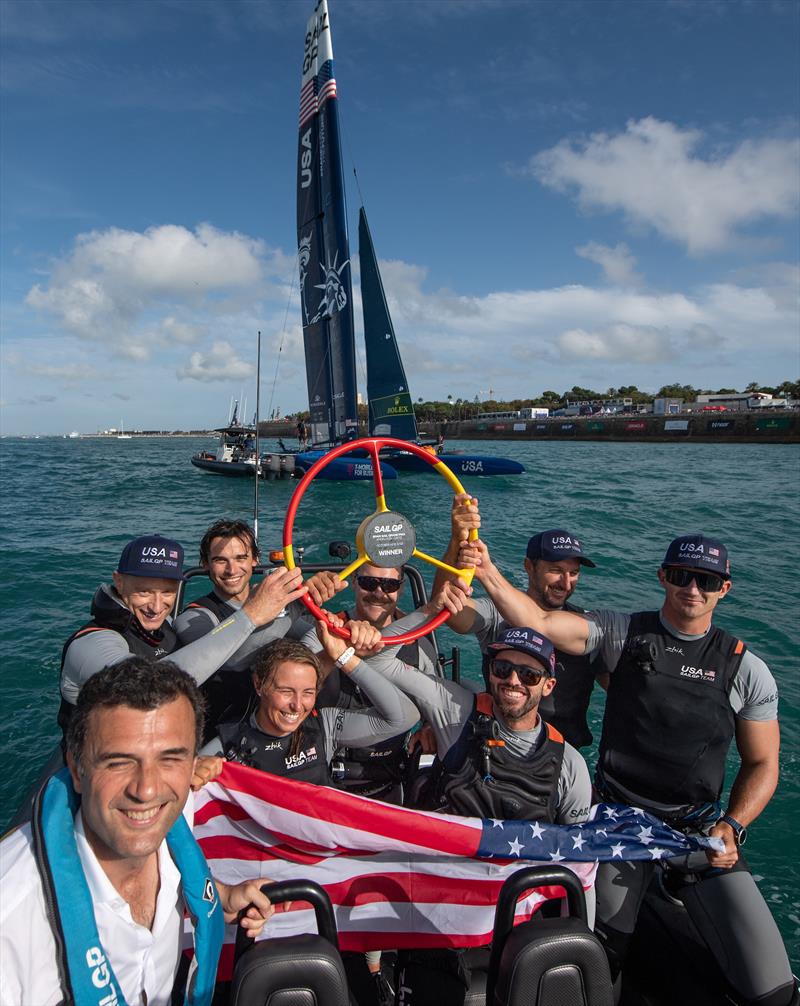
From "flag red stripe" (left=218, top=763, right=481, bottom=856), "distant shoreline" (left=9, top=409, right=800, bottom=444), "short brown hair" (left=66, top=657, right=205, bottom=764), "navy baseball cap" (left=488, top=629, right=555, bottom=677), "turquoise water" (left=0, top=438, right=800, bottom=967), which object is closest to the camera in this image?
"short brown hair" (left=66, top=657, right=205, bottom=764)

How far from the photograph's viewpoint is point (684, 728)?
8.73 ft

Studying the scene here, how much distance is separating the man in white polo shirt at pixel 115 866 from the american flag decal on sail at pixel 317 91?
29235 millimetres

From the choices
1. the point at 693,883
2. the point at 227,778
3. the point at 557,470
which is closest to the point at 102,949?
the point at 227,778

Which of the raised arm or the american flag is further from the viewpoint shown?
the raised arm

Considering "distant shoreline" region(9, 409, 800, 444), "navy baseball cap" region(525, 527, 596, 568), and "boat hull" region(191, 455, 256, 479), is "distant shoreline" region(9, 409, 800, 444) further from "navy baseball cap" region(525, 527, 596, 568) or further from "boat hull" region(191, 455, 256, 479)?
"navy baseball cap" region(525, 527, 596, 568)

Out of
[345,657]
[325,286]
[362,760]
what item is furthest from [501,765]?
[325,286]

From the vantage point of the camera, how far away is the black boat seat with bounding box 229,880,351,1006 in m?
1.45

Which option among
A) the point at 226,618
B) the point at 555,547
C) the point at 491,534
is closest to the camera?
the point at 226,618

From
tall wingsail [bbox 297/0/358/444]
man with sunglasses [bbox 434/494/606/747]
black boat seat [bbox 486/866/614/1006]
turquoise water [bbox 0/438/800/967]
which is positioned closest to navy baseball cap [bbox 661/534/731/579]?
man with sunglasses [bbox 434/494/606/747]

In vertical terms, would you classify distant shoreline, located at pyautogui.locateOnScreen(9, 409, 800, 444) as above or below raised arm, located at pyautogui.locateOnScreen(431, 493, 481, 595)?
above

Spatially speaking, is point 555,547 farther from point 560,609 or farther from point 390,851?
point 390,851

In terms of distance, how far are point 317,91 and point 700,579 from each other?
2905cm

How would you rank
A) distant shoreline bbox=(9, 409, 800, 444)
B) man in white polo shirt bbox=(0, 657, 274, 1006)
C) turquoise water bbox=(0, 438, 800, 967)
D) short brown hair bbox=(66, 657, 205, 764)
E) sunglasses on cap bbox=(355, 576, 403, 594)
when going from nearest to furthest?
man in white polo shirt bbox=(0, 657, 274, 1006) < short brown hair bbox=(66, 657, 205, 764) < sunglasses on cap bbox=(355, 576, 403, 594) < turquoise water bbox=(0, 438, 800, 967) < distant shoreline bbox=(9, 409, 800, 444)

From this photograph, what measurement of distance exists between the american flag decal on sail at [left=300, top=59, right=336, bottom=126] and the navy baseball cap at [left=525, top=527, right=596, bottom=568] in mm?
27715
